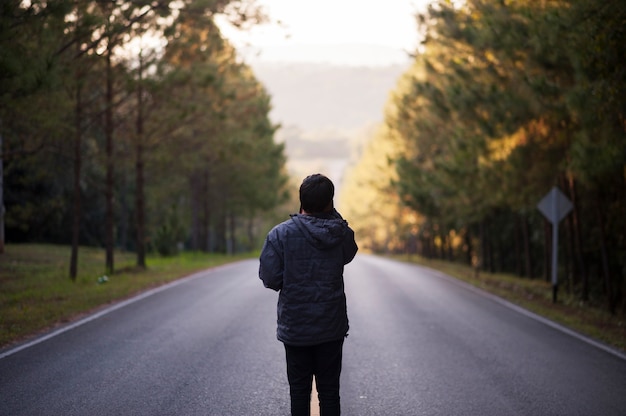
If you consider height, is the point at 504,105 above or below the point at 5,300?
above

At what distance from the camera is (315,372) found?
4297mm

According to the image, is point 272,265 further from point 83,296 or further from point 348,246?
point 83,296

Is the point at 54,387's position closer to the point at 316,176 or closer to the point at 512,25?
the point at 316,176

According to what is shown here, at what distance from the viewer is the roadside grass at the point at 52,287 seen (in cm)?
1064

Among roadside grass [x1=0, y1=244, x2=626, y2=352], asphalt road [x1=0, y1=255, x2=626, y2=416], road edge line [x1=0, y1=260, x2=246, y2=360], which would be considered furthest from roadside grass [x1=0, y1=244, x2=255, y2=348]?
asphalt road [x1=0, y1=255, x2=626, y2=416]

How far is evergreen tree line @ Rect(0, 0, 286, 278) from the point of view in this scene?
11.3 metres

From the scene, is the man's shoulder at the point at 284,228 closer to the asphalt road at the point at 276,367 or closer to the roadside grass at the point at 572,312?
the asphalt road at the point at 276,367

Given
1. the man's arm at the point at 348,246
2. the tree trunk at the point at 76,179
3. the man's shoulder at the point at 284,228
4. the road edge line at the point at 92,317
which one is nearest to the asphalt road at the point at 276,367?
the road edge line at the point at 92,317

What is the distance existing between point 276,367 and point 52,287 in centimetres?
971

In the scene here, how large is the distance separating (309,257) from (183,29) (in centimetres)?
1731

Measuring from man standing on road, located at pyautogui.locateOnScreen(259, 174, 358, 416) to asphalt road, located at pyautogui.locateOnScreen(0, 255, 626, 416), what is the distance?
1668 millimetres

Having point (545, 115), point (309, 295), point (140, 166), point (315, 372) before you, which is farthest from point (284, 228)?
point (140, 166)

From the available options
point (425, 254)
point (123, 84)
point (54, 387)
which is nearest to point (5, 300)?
point (54, 387)

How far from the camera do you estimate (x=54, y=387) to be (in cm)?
651
